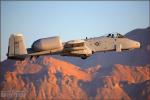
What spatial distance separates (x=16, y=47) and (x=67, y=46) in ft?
25.1

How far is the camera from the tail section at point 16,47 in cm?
4347

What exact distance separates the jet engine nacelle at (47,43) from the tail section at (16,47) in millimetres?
3479

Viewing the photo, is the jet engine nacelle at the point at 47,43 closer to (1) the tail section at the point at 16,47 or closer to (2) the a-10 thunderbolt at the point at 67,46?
(2) the a-10 thunderbolt at the point at 67,46

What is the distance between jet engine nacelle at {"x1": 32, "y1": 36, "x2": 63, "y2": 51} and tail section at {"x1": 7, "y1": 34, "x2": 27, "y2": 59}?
11.4ft

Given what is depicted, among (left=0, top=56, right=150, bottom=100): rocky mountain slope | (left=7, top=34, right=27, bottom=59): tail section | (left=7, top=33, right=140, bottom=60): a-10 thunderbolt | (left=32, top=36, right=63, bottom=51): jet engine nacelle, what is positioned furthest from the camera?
(left=0, top=56, right=150, bottom=100): rocky mountain slope

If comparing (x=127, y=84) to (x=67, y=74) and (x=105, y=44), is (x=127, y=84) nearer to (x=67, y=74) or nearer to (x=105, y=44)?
(x=67, y=74)

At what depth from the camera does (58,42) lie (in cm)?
4088

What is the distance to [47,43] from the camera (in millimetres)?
40406

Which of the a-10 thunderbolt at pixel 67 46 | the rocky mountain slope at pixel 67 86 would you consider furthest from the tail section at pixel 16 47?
the rocky mountain slope at pixel 67 86

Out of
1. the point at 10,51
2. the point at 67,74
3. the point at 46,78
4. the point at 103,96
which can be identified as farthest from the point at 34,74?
the point at 10,51

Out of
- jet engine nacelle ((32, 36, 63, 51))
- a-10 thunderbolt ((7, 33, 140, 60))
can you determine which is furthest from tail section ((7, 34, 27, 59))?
jet engine nacelle ((32, 36, 63, 51))

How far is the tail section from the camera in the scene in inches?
1711

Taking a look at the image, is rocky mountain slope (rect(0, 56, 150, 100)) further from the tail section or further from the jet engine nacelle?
the jet engine nacelle

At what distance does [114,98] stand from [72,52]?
433ft
